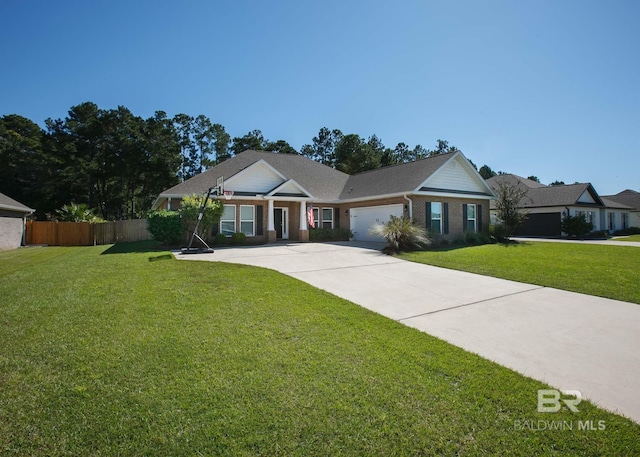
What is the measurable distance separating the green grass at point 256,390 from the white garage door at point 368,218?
1412cm

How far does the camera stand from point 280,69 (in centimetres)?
1441

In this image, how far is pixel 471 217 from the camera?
20.0 meters

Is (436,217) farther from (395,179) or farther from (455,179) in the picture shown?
(395,179)

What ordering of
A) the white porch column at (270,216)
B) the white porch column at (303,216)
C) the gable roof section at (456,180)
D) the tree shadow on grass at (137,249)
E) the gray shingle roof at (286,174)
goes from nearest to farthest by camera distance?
1. the tree shadow on grass at (137,249)
2. the gable roof section at (456,180)
3. the gray shingle roof at (286,174)
4. the white porch column at (270,216)
5. the white porch column at (303,216)

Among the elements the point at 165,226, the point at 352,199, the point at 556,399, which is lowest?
the point at 556,399

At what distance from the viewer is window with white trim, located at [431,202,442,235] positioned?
18.1m

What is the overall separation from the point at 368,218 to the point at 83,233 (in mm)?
19869

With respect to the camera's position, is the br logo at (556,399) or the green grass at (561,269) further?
the green grass at (561,269)

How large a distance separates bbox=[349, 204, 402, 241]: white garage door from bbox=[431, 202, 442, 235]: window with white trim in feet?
6.43

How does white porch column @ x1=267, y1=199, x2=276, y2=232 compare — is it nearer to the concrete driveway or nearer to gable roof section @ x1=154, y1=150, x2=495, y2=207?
gable roof section @ x1=154, y1=150, x2=495, y2=207

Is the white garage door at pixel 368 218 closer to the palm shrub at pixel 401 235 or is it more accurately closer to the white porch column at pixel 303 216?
the white porch column at pixel 303 216

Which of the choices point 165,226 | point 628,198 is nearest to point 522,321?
point 165,226

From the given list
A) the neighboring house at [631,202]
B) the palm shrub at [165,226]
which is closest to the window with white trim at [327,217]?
the palm shrub at [165,226]

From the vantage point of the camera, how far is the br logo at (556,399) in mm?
2846
